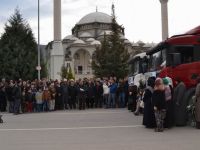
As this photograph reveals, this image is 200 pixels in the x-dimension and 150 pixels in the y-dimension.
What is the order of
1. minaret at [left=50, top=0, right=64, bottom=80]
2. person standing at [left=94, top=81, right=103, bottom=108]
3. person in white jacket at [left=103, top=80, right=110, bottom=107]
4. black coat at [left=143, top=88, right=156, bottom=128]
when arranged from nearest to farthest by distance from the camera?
black coat at [left=143, top=88, right=156, bottom=128]
person in white jacket at [left=103, top=80, right=110, bottom=107]
person standing at [left=94, top=81, right=103, bottom=108]
minaret at [left=50, top=0, right=64, bottom=80]

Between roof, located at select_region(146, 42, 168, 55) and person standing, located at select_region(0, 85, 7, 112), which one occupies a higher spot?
roof, located at select_region(146, 42, 168, 55)

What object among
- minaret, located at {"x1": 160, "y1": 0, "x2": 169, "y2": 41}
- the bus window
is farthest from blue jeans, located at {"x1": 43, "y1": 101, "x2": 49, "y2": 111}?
minaret, located at {"x1": 160, "y1": 0, "x2": 169, "y2": 41}

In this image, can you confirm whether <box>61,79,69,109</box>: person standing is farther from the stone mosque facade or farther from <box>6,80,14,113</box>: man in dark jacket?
the stone mosque facade

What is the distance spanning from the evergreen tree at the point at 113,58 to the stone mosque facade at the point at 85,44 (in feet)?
138

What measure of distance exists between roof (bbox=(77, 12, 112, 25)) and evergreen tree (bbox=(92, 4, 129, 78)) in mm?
62476

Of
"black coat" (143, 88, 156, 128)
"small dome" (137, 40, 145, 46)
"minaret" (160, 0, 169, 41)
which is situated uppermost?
"small dome" (137, 40, 145, 46)

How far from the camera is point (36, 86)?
82.8 ft

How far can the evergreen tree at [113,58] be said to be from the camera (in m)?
48.3

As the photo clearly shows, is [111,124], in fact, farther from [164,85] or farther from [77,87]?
[77,87]

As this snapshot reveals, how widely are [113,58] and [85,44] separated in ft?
181

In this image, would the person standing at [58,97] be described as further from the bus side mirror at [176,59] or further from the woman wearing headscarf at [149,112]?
the woman wearing headscarf at [149,112]

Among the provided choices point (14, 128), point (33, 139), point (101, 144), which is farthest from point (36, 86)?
point (101, 144)

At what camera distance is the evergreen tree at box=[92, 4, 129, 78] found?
48.3m

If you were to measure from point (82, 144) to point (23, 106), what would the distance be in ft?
46.1
